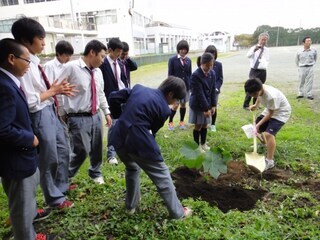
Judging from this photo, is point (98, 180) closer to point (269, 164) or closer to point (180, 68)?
point (269, 164)

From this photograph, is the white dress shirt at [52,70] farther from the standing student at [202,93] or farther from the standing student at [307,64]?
the standing student at [307,64]

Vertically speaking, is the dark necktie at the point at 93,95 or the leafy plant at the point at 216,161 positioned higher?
the dark necktie at the point at 93,95

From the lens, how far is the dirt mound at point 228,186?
11.8 feet

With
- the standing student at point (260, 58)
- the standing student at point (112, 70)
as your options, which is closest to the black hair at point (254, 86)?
the standing student at point (112, 70)

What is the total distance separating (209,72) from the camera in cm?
484

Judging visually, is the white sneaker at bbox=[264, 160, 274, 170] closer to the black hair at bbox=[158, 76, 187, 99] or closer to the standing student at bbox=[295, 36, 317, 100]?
the black hair at bbox=[158, 76, 187, 99]

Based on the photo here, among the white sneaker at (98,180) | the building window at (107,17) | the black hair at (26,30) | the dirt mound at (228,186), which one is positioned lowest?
the dirt mound at (228,186)

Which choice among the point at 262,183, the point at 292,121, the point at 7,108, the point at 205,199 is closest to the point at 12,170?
the point at 7,108

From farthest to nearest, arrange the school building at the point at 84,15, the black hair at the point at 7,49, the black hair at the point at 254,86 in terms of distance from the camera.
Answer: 1. the school building at the point at 84,15
2. the black hair at the point at 254,86
3. the black hair at the point at 7,49

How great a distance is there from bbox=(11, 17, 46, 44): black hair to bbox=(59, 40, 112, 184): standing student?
2.38 ft

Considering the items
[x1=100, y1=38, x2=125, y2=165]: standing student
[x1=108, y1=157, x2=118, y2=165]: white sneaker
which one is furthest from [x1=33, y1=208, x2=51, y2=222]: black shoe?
[x1=108, y1=157, x2=118, y2=165]: white sneaker

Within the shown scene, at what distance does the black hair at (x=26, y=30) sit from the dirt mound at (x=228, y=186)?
8.33 feet

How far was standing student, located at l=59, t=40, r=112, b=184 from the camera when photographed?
11.2ft

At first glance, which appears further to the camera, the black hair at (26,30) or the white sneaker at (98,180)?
the white sneaker at (98,180)
